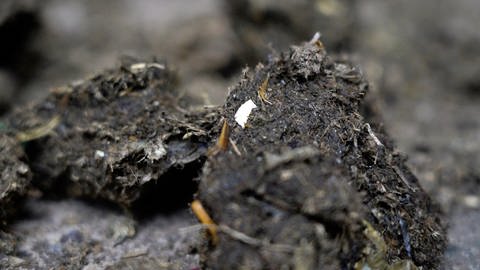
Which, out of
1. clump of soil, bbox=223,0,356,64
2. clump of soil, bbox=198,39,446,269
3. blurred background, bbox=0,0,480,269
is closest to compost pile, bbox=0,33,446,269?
clump of soil, bbox=198,39,446,269

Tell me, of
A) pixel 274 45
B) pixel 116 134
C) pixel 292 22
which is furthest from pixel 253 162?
pixel 292 22

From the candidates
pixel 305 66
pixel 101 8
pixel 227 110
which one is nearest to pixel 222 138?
pixel 227 110

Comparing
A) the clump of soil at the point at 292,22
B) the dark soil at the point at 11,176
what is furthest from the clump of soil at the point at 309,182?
the clump of soil at the point at 292,22

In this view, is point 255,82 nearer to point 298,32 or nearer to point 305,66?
point 305,66

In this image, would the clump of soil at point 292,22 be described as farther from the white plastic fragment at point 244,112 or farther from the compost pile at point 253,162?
the white plastic fragment at point 244,112

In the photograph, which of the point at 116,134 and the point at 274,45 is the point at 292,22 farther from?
the point at 116,134

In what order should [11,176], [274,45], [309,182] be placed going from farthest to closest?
[274,45] < [11,176] < [309,182]
